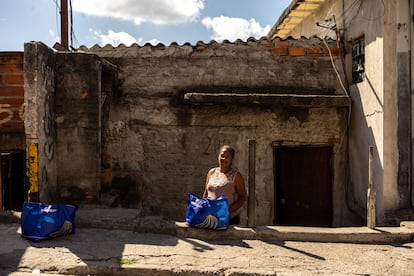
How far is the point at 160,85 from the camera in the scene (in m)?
7.09

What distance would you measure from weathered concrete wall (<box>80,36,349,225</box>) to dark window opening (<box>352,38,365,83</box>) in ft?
1.13

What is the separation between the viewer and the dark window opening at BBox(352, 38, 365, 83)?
6.62 metres

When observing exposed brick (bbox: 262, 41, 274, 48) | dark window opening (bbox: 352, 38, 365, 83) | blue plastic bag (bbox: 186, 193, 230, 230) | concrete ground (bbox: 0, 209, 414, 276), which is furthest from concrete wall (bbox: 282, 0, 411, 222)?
blue plastic bag (bbox: 186, 193, 230, 230)

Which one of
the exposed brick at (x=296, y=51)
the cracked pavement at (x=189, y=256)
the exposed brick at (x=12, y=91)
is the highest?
the exposed brick at (x=296, y=51)

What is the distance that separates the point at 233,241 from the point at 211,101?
2.89m

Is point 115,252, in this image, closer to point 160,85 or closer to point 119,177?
point 119,177

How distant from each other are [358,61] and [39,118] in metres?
5.37

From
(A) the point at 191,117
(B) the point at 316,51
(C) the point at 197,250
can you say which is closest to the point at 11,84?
(A) the point at 191,117

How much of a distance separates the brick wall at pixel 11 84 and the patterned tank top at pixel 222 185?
360cm

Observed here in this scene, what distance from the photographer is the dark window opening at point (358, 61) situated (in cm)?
662

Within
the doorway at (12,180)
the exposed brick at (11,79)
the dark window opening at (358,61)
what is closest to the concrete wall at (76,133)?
the exposed brick at (11,79)

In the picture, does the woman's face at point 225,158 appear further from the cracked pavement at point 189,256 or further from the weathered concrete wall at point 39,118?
the weathered concrete wall at point 39,118

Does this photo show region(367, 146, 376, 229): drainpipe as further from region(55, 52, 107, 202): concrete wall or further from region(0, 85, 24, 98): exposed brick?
region(0, 85, 24, 98): exposed brick

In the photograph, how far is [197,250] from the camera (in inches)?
162
